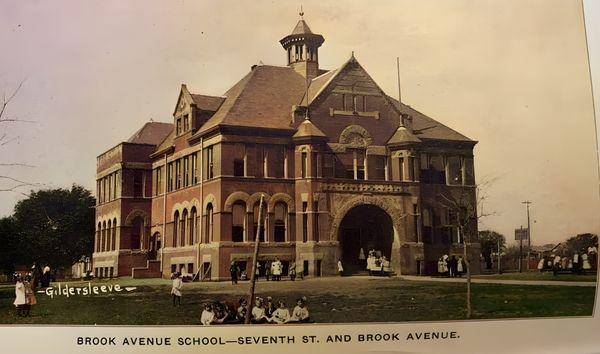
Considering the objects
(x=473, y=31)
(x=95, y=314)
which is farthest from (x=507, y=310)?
(x=95, y=314)

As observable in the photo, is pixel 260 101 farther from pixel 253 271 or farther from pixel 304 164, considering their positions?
pixel 253 271

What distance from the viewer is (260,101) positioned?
289 inches

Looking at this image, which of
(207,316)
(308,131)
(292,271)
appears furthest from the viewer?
(308,131)

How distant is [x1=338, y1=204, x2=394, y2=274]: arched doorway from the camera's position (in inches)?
286

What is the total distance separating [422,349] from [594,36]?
4.40 m

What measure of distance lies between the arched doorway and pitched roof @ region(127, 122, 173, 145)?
236 cm

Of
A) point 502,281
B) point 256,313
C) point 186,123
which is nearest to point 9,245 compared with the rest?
point 186,123

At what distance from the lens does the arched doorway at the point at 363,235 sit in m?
7.26

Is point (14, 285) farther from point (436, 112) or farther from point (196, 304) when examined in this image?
point (436, 112)

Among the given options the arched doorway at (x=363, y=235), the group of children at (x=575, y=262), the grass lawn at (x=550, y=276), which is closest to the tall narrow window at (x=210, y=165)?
the arched doorway at (x=363, y=235)

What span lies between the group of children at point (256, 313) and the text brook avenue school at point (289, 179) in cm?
45

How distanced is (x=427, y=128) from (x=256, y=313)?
303cm

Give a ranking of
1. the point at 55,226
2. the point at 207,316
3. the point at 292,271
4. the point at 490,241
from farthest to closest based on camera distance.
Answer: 1. the point at 490,241
2. the point at 55,226
3. the point at 292,271
4. the point at 207,316

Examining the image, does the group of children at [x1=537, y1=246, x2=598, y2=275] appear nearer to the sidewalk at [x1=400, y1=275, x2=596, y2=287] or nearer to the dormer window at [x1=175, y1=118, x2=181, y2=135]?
the sidewalk at [x1=400, y1=275, x2=596, y2=287]
